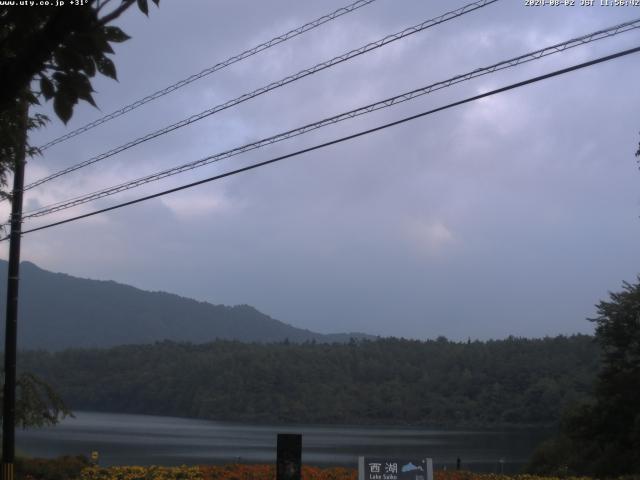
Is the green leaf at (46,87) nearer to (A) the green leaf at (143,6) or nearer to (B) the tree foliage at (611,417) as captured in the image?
(A) the green leaf at (143,6)

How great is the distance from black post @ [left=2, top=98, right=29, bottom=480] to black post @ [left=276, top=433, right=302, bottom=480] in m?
6.75

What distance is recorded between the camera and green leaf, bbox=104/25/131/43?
4.18 meters

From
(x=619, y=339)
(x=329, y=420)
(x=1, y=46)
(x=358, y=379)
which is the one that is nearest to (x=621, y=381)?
(x=619, y=339)

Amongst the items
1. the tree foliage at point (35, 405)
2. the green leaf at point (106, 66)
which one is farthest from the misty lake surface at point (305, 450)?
the green leaf at point (106, 66)

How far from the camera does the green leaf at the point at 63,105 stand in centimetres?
407

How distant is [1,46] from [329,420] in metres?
84.3

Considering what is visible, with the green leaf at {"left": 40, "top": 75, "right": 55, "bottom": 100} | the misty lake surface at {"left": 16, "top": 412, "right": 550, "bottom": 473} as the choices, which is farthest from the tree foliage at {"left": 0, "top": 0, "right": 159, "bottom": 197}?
the misty lake surface at {"left": 16, "top": 412, "right": 550, "bottom": 473}

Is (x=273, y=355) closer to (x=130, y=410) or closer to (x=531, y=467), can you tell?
(x=130, y=410)

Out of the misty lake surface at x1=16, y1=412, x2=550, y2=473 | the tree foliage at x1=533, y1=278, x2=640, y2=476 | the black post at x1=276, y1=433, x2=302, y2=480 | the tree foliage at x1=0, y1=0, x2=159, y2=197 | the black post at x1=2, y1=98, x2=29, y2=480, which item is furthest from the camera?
the misty lake surface at x1=16, y1=412, x2=550, y2=473

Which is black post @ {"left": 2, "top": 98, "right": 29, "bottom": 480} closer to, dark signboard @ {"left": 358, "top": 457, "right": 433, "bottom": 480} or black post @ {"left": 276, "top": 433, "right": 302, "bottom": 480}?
black post @ {"left": 276, "top": 433, "right": 302, "bottom": 480}

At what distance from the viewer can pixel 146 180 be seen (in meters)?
15.5

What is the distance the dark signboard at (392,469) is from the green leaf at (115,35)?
27.7 feet

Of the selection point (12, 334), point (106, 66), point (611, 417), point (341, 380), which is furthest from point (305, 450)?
point (341, 380)

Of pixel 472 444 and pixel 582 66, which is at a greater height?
pixel 582 66
